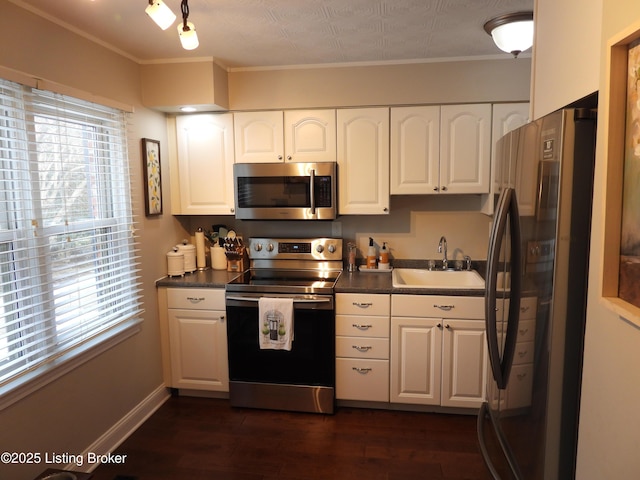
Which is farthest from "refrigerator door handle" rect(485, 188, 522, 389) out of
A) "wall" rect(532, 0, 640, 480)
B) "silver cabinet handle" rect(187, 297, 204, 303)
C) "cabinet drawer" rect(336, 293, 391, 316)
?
"silver cabinet handle" rect(187, 297, 204, 303)

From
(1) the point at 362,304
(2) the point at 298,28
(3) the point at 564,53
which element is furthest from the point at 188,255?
(3) the point at 564,53

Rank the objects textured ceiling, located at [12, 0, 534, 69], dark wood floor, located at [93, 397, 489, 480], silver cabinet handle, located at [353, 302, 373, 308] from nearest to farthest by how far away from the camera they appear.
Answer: textured ceiling, located at [12, 0, 534, 69], dark wood floor, located at [93, 397, 489, 480], silver cabinet handle, located at [353, 302, 373, 308]

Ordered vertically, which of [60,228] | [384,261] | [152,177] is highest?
[152,177]

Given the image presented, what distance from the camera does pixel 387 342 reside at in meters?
2.78

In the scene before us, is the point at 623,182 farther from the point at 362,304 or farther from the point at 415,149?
the point at 415,149

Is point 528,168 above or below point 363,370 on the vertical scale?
above

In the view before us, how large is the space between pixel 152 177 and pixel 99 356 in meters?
1.19

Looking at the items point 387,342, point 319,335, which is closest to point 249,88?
point 319,335

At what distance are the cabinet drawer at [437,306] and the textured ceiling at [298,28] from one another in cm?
153

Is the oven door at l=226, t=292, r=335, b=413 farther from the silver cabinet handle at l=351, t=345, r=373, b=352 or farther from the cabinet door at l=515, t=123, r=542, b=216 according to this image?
the cabinet door at l=515, t=123, r=542, b=216

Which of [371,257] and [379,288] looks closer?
[379,288]

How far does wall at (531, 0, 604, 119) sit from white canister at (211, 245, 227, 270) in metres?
2.38

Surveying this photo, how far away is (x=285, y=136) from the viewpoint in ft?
9.97

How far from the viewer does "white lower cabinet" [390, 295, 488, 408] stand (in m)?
2.69
